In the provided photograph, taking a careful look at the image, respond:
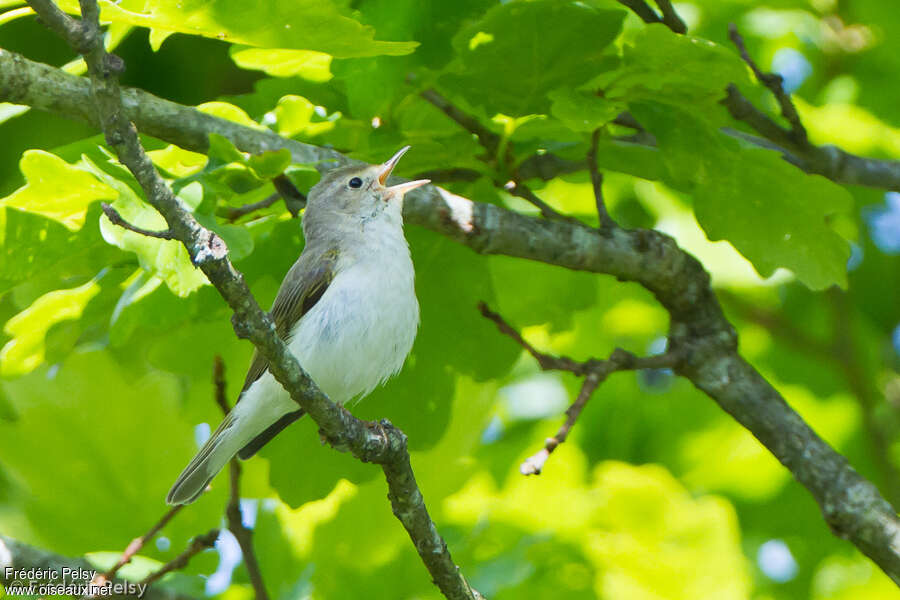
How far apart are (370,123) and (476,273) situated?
709 mm

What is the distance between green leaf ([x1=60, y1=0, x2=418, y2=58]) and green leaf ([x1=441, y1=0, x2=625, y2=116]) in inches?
18.5

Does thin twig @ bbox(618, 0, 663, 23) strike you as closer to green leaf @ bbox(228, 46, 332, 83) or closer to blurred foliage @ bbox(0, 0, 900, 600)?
blurred foliage @ bbox(0, 0, 900, 600)

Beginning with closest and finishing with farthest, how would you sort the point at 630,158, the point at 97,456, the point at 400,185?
the point at 630,158 → the point at 400,185 → the point at 97,456

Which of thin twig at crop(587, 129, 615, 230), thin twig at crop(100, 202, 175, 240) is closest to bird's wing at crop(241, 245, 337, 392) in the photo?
thin twig at crop(587, 129, 615, 230)

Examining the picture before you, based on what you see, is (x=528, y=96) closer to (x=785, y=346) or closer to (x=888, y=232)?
(x=785, y=346)

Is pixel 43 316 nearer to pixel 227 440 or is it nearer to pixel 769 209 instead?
pixel 227 440

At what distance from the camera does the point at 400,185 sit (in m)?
3.96

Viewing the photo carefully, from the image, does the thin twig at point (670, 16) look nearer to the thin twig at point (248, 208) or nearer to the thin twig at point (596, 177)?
the thin twig at point (596, 177)

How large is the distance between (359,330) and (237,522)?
790 mm

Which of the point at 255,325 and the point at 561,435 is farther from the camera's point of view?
the point at 561,435

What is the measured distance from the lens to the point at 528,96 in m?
3.32

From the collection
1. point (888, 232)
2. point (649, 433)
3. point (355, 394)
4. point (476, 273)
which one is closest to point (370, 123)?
point (476, 273)

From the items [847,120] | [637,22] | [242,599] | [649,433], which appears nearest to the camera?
[242,599]

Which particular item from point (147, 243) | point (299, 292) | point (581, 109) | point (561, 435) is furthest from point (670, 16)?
point (147, 243)
